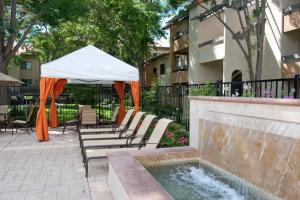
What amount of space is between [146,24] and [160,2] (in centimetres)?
233

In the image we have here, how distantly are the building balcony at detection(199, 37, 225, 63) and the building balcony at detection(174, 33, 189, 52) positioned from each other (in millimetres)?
3910

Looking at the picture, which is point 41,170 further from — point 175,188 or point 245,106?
point 245,106

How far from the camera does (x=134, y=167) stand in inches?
192

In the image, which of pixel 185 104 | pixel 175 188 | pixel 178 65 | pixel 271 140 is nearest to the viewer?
pixel 271 140

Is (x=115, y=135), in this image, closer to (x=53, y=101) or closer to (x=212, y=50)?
(x=53, y=101)

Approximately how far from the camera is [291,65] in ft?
50.4

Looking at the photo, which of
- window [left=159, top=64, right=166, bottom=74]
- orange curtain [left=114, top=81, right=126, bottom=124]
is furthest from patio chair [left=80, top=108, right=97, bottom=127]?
window [left=159, top=64, right=166, bottom=74]

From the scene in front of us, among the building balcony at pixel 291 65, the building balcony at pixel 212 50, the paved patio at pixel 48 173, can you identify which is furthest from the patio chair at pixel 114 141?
the building balcony at pixel 212 50

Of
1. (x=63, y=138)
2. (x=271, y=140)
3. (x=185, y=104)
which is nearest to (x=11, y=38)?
(x=63, y=138)

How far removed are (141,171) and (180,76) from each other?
24.0 m

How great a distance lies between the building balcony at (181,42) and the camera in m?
26.5

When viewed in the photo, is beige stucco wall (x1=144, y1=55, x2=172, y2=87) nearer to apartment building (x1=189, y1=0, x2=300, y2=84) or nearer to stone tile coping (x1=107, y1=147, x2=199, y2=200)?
apartment building (x1=189, y1=0, x2=300, y2=84)

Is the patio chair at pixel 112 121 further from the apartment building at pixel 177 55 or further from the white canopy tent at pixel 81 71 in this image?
the apartment building at pixel 177 55

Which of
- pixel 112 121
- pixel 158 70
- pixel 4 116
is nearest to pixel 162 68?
pixel 158 70
